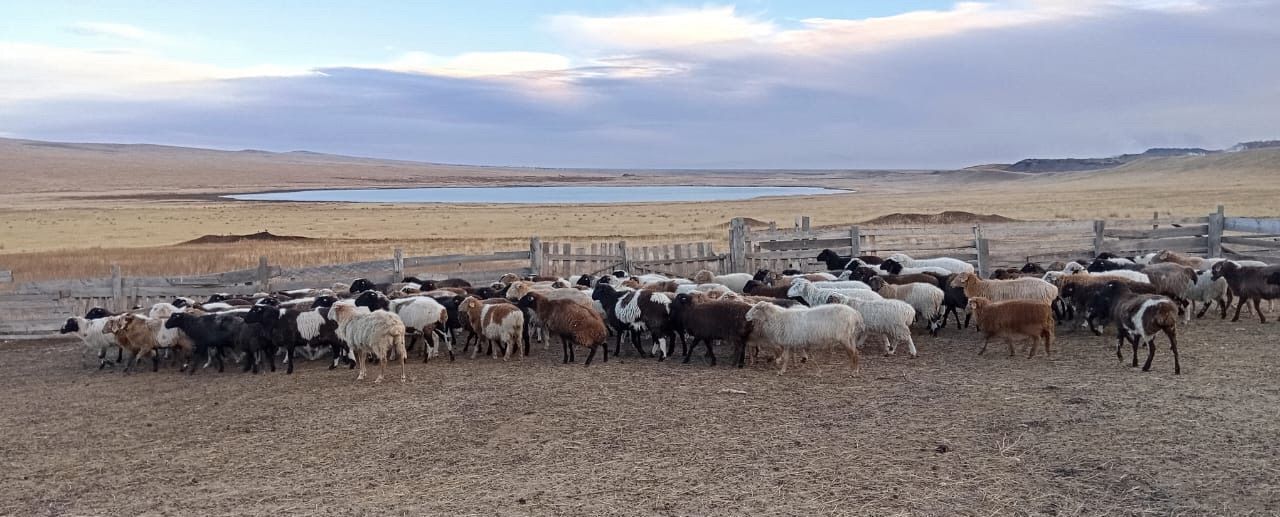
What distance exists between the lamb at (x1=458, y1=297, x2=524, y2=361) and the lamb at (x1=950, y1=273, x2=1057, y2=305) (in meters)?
6.80

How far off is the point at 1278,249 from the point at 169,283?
872 inches

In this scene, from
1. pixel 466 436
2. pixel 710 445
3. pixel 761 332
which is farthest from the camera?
pixel 761 332

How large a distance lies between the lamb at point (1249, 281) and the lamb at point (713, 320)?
800cm

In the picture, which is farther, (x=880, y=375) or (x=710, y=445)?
(x=880, y=375)

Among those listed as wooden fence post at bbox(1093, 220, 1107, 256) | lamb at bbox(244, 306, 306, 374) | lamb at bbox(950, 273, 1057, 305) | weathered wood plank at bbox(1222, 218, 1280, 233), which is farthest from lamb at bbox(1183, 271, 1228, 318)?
lamb at bbox(244, 306, 306, 374)

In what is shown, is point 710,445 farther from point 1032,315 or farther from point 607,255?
point 607,255

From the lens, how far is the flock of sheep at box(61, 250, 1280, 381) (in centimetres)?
1173

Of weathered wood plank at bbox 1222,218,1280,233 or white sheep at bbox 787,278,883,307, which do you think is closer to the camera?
white sheep at bbox 787,278,883,307

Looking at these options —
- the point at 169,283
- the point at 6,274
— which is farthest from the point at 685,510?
the point at 6,274

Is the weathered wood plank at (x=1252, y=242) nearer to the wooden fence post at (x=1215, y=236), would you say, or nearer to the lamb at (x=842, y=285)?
the wooden fence post at (x=1215, y=236)

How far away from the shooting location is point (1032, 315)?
39.1 ft

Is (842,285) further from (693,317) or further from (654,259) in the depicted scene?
(654,259)

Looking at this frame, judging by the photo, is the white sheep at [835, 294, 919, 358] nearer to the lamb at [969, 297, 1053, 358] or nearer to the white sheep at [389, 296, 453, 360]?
the lamb at [969, 297, 1053, 358]

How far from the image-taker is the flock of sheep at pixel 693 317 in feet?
38.5
